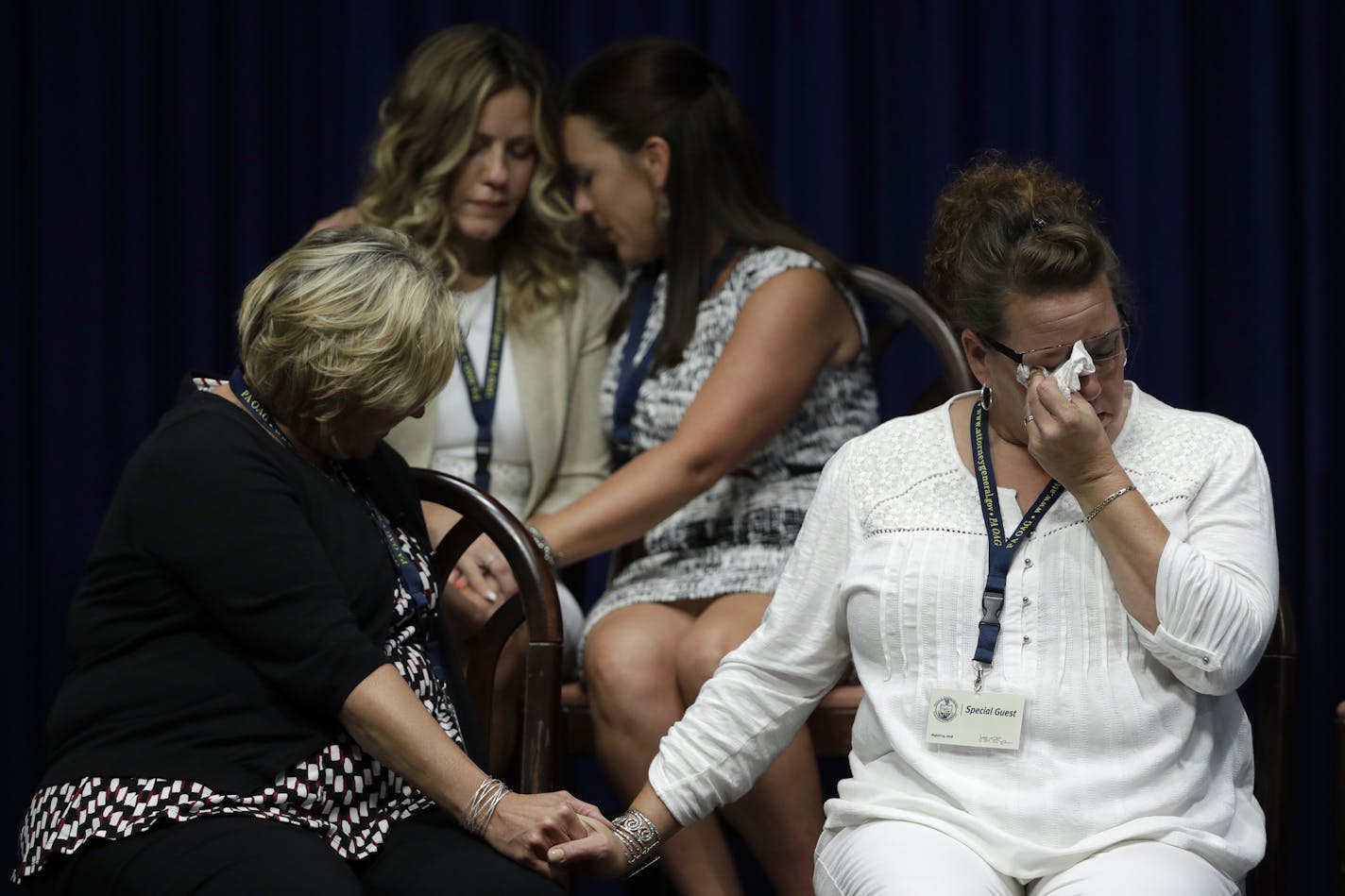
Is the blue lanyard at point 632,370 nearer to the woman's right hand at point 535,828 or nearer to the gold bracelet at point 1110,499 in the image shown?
the woman's right hand at point 535,828

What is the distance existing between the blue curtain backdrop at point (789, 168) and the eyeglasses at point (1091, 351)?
1309 millimetres

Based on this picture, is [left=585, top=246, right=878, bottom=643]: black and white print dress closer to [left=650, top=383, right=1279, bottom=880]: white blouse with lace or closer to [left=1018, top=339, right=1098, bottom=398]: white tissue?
[left=650, top=383, right=1279, bottom=880]: white blouse with lace

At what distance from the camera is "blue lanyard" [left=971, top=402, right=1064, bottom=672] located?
6.31ft

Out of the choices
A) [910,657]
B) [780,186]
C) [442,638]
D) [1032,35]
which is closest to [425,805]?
[442,638]

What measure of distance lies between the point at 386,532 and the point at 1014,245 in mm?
870

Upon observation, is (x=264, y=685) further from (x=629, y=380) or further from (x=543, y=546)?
(x=629, y=380)

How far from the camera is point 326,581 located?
197cm

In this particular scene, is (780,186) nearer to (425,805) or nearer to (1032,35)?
(1032,35)

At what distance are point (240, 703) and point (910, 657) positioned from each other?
78 centimetres

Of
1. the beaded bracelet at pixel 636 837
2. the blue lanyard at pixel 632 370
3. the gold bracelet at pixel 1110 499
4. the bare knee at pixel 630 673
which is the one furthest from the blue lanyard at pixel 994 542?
the blue lanyard at pixel 632 370

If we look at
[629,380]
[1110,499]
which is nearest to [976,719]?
[1110,499]

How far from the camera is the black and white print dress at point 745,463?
2.78 m

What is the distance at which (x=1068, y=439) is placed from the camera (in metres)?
1.87

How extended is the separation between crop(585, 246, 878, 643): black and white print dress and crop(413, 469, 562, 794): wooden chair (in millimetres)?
256
